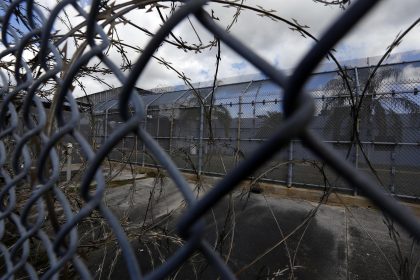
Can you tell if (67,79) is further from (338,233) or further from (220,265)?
(338,233)

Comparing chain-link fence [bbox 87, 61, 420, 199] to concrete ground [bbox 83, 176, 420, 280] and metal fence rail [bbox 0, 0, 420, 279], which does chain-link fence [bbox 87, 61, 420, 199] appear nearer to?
concrete ground [bbox 83, 176, 420, 280]

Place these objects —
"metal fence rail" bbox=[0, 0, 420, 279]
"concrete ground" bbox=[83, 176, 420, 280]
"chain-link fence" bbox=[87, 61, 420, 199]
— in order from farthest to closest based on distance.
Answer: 1. "chain-link fence" bbox=[87, 61, 420, 199]
2. "concrete ground" bbox=[83, 176, 420, 280]
3. "metal fence rail" bbox=[0, 0, 420, 279]

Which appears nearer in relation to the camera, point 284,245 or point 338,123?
point 284,245

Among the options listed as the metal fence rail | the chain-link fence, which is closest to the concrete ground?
the chain-link fence

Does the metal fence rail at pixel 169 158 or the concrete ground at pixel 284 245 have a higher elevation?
the metal fence rail at pixel 169 158

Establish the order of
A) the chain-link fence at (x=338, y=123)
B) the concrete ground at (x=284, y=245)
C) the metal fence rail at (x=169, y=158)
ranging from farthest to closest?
the chain-link fence at (x=338, y=123) → the concrete ground at (x=284, y=245) → the metal fence rail at (x=169, y=158)

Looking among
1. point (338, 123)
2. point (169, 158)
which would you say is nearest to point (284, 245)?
point (169, 158)

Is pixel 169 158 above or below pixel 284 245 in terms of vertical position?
above

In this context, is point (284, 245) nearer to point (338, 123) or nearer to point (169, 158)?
point (169, 158)

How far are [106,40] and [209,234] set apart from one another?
381 cm

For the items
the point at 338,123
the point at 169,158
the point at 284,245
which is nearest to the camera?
the point at 169,158

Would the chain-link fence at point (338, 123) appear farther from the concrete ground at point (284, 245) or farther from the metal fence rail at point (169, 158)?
the metal fence rail at point (169, 158)

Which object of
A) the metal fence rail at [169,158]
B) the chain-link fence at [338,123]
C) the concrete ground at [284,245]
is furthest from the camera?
the chain-link fence at [338,123]

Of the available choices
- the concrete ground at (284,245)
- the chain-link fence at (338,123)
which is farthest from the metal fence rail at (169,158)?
the chain-link fence at (338,123)
